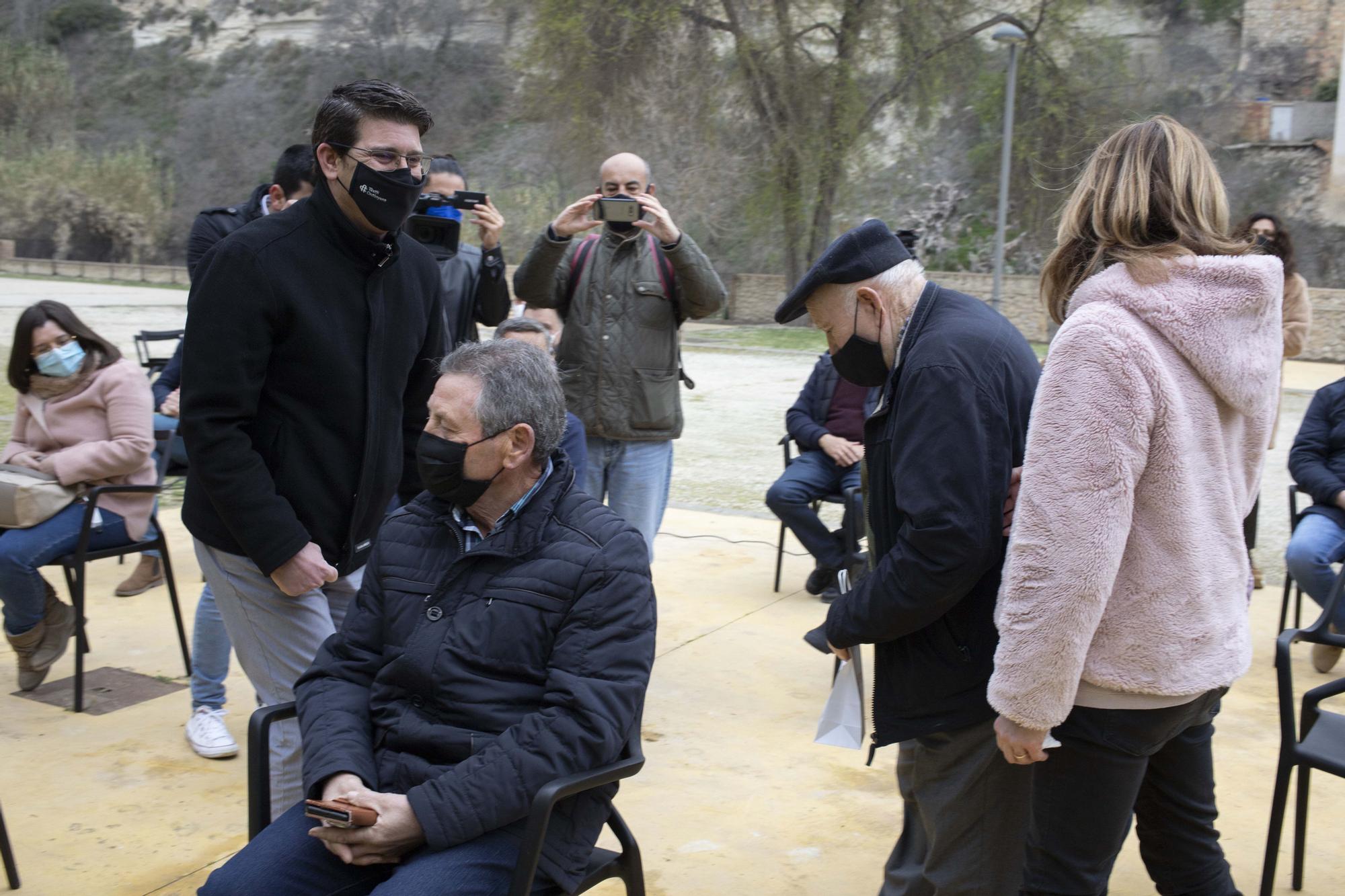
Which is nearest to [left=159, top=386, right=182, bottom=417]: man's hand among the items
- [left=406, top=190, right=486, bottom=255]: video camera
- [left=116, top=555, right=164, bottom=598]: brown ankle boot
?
[left=116, top=555, right=164, bottom=598]: brown ankle boot

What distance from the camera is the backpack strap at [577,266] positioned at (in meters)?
4.49

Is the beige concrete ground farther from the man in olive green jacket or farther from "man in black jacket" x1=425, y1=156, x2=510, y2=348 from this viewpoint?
"man in black jacket" x1=425, y1=156, x2=510, y2=348

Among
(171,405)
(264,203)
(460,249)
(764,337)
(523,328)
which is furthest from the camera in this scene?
(764,337)

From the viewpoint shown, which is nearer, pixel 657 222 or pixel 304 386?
pixel 304 386

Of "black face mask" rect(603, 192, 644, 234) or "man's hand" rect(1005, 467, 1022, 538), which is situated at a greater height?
"black face mask" rect(603, 192, 644, 234)

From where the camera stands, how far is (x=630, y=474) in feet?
14.8

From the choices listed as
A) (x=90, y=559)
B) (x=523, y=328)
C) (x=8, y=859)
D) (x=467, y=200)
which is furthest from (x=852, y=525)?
(x=8, y=859)

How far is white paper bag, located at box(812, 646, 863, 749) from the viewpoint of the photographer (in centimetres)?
262

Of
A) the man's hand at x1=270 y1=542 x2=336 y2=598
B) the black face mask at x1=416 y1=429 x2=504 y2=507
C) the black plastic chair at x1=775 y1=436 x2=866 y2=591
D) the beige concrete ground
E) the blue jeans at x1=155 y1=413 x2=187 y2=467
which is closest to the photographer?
the black face mask at x1=416 y1=429 x2=504 y2=507

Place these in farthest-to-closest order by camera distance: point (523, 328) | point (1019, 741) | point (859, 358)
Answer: point (523, 328) → point (859, 358) → point (1019, 741)

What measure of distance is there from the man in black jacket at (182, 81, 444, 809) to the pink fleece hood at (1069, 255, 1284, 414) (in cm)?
161

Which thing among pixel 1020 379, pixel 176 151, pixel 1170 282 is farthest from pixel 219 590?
pixel 176 151

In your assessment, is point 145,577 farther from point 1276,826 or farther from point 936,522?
point 1276,826

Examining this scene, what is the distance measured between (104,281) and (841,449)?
1547 inches
